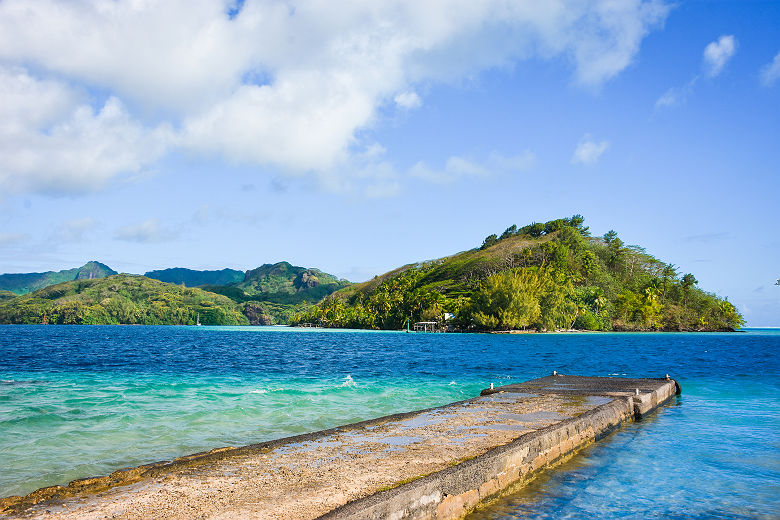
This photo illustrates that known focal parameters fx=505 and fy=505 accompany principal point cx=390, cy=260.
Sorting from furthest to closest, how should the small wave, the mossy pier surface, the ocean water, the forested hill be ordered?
1. the forested hill
2. the small wave
3. the ocean water
4. the mossy pier surface

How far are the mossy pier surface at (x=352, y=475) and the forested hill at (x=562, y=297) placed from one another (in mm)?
117352

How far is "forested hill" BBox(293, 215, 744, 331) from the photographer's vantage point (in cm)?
13025

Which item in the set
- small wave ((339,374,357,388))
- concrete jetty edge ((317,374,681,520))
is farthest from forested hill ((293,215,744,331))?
concrete jetty edge ((317,374,681,520))

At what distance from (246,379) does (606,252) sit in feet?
561

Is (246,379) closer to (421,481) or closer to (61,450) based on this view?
(61,450)

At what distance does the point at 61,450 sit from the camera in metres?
10.8

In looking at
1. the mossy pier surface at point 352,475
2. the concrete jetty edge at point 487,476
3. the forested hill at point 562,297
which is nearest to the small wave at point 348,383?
the mossy pier surface at point 352,475

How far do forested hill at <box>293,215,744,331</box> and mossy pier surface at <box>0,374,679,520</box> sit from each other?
385 ft

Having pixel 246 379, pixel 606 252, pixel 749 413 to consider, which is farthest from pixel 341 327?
pixel 749 413

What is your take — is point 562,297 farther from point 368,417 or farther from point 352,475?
point 352,475

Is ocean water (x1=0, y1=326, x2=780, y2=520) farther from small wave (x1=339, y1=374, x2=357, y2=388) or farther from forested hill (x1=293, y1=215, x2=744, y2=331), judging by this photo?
forested hill (x1=293, y1=215, x2=744, y2=331)

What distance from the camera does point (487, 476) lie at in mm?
7098

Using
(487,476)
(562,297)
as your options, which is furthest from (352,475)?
(562,297)

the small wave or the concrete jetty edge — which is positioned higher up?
the concrete jetty edge
